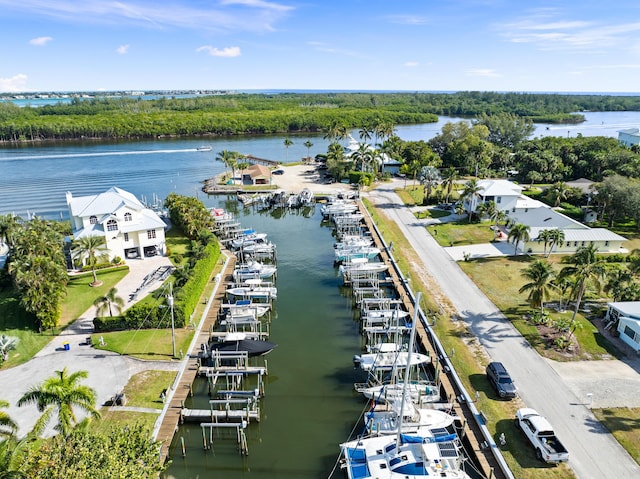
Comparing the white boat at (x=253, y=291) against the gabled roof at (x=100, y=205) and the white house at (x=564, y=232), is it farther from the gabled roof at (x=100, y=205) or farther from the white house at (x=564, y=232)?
the white house at (x=564, y=232)

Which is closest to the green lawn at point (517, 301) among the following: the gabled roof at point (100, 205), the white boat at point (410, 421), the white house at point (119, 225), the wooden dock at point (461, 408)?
the wooden dock at point (461, 408)

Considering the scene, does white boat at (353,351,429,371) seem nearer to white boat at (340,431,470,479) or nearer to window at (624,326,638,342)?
white boat at (340,431,470,479)

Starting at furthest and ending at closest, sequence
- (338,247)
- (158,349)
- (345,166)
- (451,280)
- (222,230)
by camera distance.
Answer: (345,166) < (222,230) < (338,247) < (451,280) < (158,349)

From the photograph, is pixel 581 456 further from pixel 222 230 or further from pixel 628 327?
pixel 222 230

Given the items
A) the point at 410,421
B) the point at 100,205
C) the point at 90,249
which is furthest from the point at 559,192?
the point at 90,249

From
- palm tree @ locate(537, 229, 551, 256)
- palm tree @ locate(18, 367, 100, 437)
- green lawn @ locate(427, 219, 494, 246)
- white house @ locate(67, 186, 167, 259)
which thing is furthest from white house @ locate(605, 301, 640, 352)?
white house @ locate(67, 186, 167, 259)

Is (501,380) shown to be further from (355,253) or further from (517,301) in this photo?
(355,253)

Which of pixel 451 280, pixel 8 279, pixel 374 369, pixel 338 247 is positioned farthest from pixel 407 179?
pixel 8 279

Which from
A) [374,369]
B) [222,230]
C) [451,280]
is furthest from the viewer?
[222,230]
